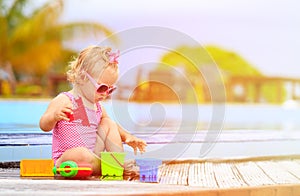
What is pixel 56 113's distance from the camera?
2.83 meters

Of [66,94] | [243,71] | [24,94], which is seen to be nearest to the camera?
[66,94]

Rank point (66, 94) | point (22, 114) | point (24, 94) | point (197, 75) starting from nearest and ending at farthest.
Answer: point (66, 94) → point (22, 114) → point (24, 94) → point (197, 75)

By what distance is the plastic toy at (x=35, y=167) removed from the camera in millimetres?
2826

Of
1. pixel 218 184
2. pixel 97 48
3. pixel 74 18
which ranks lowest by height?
pixel 218 184

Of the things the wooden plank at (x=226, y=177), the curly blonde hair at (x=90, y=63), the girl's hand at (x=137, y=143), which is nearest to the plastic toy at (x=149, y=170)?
the girl's hand at (x=137, y=143)

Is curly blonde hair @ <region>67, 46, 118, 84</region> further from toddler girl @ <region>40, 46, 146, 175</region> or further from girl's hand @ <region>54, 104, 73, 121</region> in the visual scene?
girl's hand @ <region>54, 104, 73, 121</region>

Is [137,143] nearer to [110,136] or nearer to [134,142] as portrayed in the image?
[134,142]

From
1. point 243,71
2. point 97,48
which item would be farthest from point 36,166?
point 243,71

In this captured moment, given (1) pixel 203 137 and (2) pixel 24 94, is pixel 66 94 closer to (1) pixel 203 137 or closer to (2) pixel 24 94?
(1) pixel 203 137

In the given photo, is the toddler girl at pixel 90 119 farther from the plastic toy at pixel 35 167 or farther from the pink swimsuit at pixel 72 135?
the plastic toy at pixel 35 167

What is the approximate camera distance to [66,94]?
298 centimetres

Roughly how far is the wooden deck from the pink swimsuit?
0.21 m

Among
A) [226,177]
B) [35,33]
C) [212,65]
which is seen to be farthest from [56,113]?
[212,65]

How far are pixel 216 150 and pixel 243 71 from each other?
9677 millimetres
